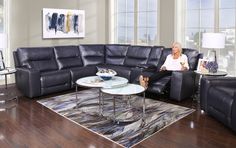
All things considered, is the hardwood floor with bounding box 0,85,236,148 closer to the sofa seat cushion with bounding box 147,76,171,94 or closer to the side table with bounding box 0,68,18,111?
the side table with bounding box 0,68,18,111

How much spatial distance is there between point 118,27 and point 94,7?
93 cm

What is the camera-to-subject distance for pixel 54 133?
3.08 m

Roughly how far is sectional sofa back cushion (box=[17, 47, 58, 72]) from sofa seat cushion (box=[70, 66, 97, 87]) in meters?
0.49

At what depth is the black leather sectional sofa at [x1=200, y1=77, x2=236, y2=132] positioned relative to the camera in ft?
9.84

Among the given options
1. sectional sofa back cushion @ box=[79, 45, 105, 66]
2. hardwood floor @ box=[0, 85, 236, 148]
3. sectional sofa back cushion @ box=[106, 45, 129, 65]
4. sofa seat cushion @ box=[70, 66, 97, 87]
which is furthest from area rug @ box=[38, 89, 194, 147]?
sectional sofa back cushion @ box=[106, 45, 129, 65]

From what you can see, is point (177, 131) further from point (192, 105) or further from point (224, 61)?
point (224, 61)

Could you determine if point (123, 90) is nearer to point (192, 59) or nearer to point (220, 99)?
point (220, 99)

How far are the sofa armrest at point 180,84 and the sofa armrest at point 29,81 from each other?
246 centimetres

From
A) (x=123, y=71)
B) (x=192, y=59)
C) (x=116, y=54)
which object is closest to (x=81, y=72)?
(x=123, y=71)

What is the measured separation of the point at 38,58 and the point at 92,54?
141 centimetres

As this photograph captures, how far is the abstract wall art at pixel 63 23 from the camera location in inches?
245

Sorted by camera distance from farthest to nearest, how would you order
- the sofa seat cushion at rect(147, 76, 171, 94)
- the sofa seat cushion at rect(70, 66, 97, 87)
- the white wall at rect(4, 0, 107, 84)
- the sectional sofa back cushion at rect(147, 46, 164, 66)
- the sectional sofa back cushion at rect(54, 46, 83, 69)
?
the white wall at rect(4, 0, 107, 84)
the sectional sofa back cushion at rect(54, 46, 83, 69)
the sectional sofa back cushion at rect(147, 46, 164, 66)
the sofa seat cushion at rect(70, 66, 97, 87)
the sofa seat cushion at rect(147, 76, 171, 94)

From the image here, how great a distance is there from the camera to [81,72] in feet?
17.4

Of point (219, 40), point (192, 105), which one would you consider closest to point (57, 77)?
point (192, 105)
